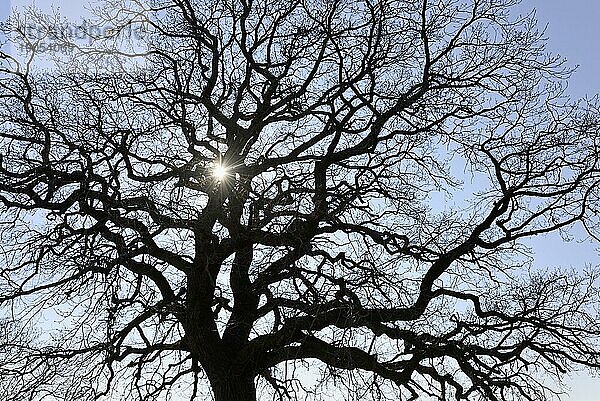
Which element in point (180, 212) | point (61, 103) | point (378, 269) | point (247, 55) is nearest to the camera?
point (180, 212)

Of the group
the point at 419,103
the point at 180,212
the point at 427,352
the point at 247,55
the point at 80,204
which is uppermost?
the point at 247,55

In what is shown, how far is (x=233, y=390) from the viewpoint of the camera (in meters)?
9.37

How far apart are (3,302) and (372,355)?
3864mm

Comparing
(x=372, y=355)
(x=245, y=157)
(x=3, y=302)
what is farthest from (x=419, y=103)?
(x=3, y=302)

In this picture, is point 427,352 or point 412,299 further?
point 427,352

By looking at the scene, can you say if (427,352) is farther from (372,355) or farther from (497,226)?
(497,226)

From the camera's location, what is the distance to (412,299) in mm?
8086

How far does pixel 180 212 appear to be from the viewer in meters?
7.18

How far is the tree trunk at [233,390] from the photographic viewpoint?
9.34m

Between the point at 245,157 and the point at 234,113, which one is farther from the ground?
the point at 234,113

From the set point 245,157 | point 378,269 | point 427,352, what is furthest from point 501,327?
point 245,157

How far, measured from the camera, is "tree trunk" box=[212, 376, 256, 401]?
934cm

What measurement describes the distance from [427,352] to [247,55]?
3.91m

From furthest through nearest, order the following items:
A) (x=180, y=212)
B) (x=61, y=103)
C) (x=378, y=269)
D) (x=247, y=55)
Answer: (x=247, y=55)
(x=61, y=103)
(x=378, y=269)
(x=180, y=212)
